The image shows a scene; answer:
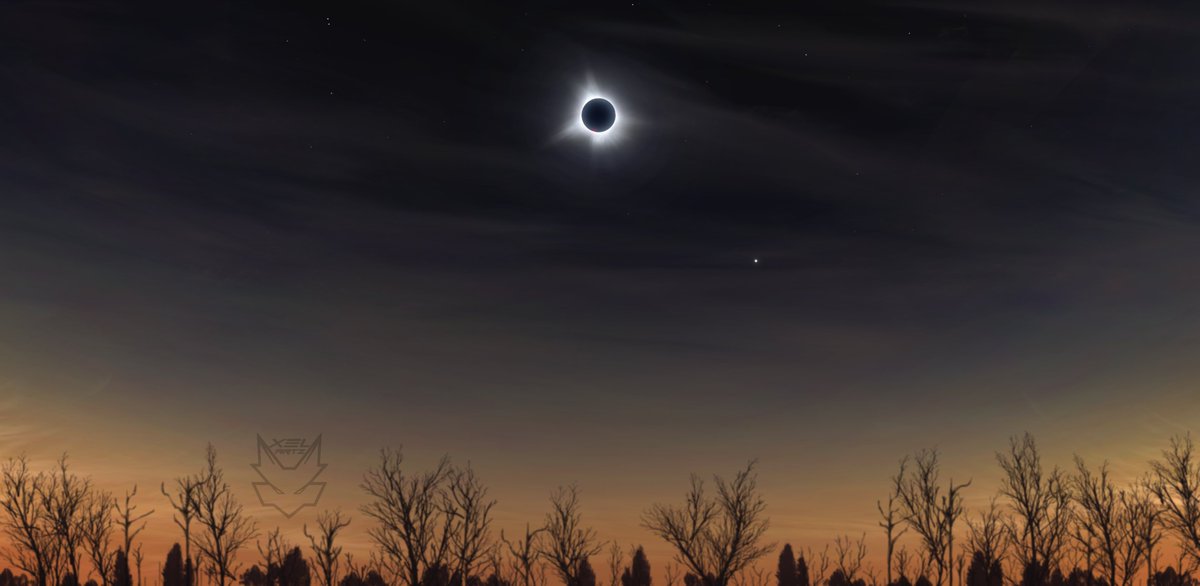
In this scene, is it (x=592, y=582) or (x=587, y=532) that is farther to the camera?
(x=592, y=582)

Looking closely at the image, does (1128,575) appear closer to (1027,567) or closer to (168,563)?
(1027,567)

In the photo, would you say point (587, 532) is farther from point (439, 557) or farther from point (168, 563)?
point (168, 563)

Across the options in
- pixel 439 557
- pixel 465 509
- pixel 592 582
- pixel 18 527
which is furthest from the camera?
pixel 592 582

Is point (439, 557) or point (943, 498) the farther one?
point (943, 498)

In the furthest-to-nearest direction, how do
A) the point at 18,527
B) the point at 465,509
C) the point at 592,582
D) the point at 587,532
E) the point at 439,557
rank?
the point at 592,582 → the point at 587,532 → the point at 18,527 → the point at 465,509 → the point at 439,557

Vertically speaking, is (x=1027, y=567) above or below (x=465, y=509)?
below

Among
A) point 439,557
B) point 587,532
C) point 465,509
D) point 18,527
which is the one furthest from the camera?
point 587,532

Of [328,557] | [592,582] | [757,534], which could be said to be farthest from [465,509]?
[592,582]

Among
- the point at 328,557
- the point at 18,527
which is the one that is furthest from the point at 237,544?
the point at 18,527

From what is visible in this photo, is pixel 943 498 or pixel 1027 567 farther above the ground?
pixel 943 498
